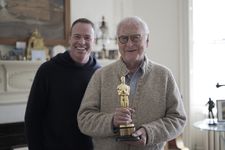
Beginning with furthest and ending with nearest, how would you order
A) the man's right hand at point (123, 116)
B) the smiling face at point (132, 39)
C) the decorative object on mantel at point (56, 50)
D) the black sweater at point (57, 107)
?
1. the decorative object on mantel at point (56, 50)
2. the black sweater at point (57, 107)
3. the smiling face at point (132, 39)
4. the man's right hand at point (123, 116)

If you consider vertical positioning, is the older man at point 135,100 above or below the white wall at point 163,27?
below

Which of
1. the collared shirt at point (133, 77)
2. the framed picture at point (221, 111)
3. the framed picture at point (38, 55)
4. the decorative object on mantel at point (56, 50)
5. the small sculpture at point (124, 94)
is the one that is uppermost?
the decorative object on mantel at point (56, 50)

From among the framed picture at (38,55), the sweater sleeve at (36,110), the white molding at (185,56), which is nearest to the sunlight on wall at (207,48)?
the white molding at (185,56)

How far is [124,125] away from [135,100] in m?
0.17

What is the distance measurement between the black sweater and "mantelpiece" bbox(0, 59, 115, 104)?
142cm

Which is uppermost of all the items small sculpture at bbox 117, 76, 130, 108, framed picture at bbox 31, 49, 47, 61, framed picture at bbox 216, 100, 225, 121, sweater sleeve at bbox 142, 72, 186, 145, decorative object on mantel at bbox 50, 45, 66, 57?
decorative object on mantel at bbox 50, 45, 66, 57

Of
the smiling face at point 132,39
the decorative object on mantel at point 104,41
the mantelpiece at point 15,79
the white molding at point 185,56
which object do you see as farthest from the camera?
the white molding at point 185,56

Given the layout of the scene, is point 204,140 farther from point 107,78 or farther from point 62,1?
point 107,78

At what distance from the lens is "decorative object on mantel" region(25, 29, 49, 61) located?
10.8 feet

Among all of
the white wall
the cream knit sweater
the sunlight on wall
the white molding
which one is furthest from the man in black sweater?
the sunlight on wall

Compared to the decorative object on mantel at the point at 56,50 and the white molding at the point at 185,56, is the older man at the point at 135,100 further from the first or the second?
the white molding at the point at 185,56

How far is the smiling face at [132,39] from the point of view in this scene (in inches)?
60.3

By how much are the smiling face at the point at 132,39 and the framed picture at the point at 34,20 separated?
1975 mm

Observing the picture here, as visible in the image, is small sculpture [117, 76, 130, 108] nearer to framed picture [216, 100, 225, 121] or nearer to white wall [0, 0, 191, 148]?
framed picture [216, 100, 225, 121]
